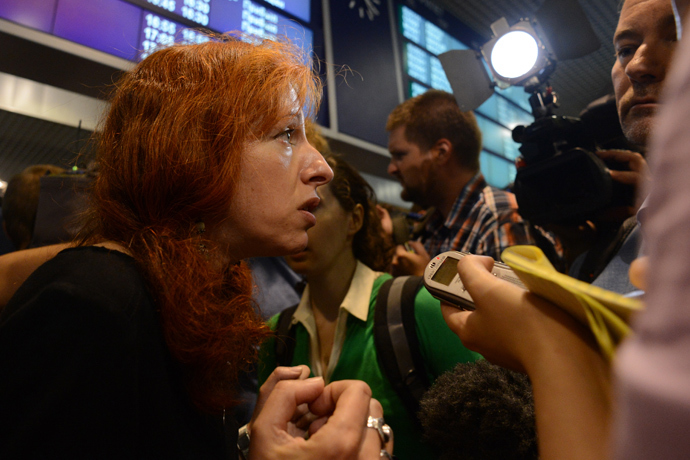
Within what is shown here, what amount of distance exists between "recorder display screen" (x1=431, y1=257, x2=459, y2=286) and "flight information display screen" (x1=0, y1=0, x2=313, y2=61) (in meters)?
1.21

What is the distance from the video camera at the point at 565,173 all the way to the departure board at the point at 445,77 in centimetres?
217

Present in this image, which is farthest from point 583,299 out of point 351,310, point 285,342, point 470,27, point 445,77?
point 470,27

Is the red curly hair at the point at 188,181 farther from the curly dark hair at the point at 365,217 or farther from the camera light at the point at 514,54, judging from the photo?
the camera light at the point at 514,54

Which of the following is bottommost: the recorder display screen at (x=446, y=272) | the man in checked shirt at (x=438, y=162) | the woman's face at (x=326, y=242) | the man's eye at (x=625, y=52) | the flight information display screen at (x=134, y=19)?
the recorder display screen at (x=446, y=272)

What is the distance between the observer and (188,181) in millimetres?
801

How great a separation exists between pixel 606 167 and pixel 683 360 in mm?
1265

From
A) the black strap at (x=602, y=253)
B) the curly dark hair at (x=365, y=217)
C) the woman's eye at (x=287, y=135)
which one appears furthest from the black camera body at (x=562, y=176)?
the woman's eye at (x=287, y=135)

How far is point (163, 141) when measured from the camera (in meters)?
0.79

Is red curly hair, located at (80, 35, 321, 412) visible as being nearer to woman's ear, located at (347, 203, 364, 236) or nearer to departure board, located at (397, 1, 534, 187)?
woman's ear, located at (347, 203, 364, 236)

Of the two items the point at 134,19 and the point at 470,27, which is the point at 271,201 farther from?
the point at 470,27

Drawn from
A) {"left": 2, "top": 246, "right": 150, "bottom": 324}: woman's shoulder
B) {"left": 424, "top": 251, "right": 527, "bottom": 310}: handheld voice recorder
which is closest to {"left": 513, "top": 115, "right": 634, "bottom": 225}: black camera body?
{"left": 424, "top": 251, "right": 527, "bottom": 310}: handheld voice recorder

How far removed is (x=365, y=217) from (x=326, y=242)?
0.92 feet

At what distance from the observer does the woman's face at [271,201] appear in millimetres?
851

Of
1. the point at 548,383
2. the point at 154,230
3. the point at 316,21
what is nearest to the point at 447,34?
the point at 316,21
